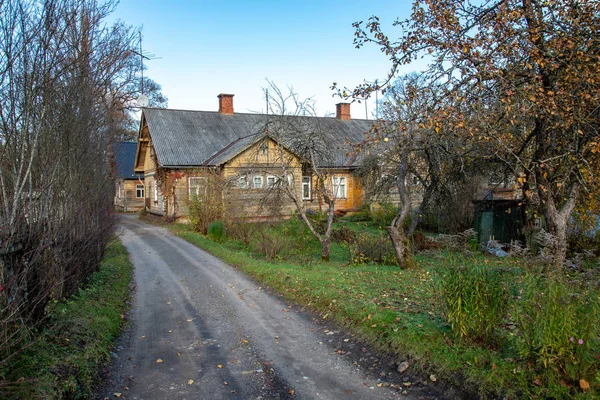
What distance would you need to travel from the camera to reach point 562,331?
4277 mm

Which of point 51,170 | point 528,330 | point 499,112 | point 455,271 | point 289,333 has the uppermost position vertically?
point 499,112

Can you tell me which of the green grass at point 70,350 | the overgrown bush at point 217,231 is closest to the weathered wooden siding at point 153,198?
the overgrown bush at point 217,231

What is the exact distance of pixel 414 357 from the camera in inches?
215

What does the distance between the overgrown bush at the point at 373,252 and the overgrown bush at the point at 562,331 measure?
26.1 feet

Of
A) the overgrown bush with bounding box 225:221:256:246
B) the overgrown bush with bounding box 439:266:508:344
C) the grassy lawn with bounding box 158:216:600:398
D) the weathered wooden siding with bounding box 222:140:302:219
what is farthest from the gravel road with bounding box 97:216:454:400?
the overgrown bush with bounding box 225:221:256:246

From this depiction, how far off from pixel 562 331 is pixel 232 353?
3988mm

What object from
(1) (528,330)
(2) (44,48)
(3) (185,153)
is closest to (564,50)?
(1) (528,330)

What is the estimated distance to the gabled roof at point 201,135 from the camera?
2636cm

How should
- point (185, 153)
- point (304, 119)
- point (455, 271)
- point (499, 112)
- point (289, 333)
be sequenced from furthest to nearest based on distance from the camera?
1. point (185, 153)
2. point (304, 119)
3. point (499, 112)
4. point (289, 333)
5. point (455, 271)

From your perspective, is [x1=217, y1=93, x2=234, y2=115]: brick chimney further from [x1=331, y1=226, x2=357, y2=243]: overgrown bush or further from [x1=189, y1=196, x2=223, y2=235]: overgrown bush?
[x1=331, y1=226, x2=357, y2=243]: overgrown bush

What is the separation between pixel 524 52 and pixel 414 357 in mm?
5494

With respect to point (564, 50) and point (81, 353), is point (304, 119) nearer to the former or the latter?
point (564, 50)

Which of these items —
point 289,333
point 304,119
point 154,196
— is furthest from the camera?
point 154,196

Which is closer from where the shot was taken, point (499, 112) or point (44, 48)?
point (44, 48)
